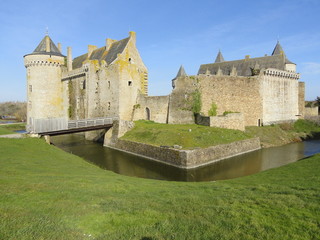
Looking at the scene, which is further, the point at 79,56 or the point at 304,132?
the point at 79,56

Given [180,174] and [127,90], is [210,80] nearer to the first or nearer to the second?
[127,90]

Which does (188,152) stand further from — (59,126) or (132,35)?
(132,35)

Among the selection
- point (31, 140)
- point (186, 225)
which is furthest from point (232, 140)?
point (186, 225)

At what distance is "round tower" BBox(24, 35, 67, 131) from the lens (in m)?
28.4

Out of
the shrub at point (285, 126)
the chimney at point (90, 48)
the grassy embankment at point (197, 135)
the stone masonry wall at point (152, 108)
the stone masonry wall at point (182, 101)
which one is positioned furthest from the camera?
the chimney at point (90, 48)

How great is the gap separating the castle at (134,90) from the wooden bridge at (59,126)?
8.73ft

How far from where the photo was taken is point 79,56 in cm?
3588

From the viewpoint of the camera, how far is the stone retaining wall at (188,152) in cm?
1526

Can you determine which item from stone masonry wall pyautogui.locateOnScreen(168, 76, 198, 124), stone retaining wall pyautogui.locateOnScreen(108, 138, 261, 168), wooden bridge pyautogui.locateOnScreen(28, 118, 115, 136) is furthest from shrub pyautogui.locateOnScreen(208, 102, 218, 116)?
wooden bridge pyautogui.locateOnScreen(28, 118, 115, 136)

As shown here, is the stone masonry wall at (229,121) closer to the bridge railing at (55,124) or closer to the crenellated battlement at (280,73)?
the crenellated battlement at (280,73)

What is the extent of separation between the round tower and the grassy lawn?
76.9 feet

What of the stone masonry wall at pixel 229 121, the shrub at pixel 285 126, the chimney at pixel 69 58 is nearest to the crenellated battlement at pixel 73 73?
the chimney at pixel 69 58

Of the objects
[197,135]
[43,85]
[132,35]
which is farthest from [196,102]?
Answer: [43,85]

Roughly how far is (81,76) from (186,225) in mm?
26544
